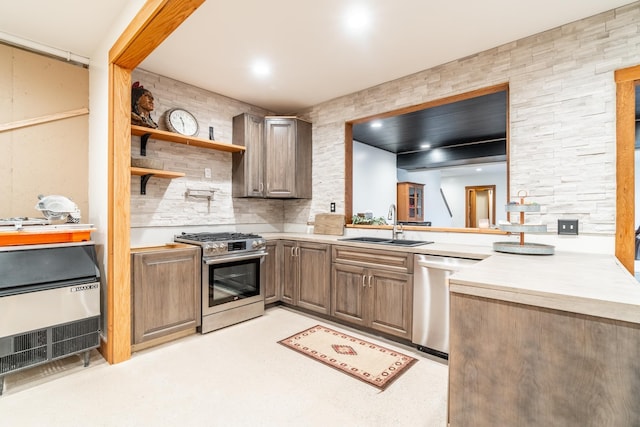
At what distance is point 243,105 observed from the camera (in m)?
4.04

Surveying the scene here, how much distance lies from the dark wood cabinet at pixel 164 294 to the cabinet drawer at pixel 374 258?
1.45m

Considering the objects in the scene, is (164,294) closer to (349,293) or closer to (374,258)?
(349,293)

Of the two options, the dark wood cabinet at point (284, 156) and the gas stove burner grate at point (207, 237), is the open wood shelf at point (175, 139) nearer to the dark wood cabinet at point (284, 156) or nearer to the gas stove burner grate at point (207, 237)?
the dark wood cabinet at point (284, 156)

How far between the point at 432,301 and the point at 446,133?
3.69 meters

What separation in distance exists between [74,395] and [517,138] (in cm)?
391

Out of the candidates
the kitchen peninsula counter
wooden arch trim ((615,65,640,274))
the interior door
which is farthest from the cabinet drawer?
the interior door

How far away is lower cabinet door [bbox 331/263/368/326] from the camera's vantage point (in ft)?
9.69

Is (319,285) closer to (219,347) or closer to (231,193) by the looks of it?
(219,347)

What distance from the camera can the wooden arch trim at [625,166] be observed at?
210 centimetres

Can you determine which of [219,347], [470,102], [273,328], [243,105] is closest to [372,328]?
[273,328]

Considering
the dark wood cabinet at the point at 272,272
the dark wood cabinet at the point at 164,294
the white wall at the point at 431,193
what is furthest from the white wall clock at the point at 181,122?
the white wall at the point at 431,193

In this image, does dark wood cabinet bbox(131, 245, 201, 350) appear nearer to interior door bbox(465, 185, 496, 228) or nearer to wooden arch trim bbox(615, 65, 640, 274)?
wooden arch trim bbox(615, 65, 640, 274)

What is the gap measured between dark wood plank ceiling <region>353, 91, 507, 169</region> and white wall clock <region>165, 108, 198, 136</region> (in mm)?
2546

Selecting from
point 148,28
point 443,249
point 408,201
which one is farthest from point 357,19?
point 408,201
